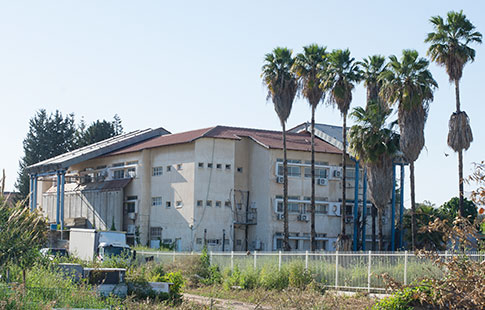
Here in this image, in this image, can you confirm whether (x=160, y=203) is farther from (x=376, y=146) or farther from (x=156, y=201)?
(x=376, y=146)

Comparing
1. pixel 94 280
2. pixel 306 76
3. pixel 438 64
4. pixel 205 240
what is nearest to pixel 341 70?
pixel 306 76

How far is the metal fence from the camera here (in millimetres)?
26102

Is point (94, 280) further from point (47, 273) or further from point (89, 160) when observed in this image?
point (89, 160)

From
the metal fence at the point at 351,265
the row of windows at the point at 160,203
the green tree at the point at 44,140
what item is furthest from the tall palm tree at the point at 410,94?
the green tree at the point at 44,140

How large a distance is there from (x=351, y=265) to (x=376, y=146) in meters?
19.5

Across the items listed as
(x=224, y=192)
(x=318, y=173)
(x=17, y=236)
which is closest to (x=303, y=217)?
(x=318, y=173)

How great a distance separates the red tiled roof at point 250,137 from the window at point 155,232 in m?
6.41

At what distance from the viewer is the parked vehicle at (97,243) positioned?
127 feet

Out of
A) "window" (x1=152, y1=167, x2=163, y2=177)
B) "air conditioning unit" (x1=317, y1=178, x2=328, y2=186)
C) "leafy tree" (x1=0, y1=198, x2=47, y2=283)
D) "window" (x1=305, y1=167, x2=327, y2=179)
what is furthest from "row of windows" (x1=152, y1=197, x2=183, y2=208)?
"leafy tree" (x1=0, y1=198, x2=47, y2=283)

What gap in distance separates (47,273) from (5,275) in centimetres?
108

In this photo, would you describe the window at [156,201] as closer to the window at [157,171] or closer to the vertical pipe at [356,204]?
the window at [157,171]

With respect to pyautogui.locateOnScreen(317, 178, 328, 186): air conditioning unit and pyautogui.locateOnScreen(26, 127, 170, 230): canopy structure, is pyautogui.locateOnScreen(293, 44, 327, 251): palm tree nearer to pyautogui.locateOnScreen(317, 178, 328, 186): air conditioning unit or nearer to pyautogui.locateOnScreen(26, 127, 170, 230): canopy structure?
pyautogui.locateOnScreen(317, 178, 328, 186): air conditioning unit

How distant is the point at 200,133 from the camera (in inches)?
2159

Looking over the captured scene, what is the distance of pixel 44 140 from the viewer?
9288 cm
